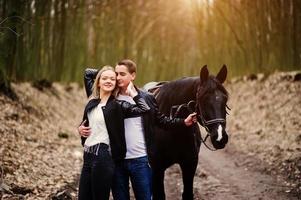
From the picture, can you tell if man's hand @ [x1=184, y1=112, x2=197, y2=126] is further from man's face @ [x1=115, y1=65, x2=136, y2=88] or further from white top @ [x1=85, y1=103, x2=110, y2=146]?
white top @ [x1=85, y1=103, x2=110, y2=146]

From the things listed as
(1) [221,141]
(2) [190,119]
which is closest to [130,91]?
(2) [190,119]

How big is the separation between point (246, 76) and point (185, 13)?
941 cm

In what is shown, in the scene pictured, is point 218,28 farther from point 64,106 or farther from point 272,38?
point 64,106

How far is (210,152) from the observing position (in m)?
7.69

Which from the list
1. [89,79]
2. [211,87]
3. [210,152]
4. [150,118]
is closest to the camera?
[150,118]

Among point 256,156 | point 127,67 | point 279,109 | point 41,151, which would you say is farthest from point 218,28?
point 127,67

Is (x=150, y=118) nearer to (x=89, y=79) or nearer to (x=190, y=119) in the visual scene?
(x=190, y=119)

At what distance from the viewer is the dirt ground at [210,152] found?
500 centimetres

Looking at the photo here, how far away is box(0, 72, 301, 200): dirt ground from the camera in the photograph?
16.4 ft

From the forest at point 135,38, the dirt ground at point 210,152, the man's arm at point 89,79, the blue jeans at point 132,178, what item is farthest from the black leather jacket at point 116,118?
the forest at point 135,38

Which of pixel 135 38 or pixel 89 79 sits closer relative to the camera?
pixel 89 79

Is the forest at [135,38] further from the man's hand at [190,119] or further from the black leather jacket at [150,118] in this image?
the man's hand at [190,119]

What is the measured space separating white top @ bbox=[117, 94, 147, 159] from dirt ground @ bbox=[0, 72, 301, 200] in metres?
1.53

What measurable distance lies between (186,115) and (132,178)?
83 centimetres
